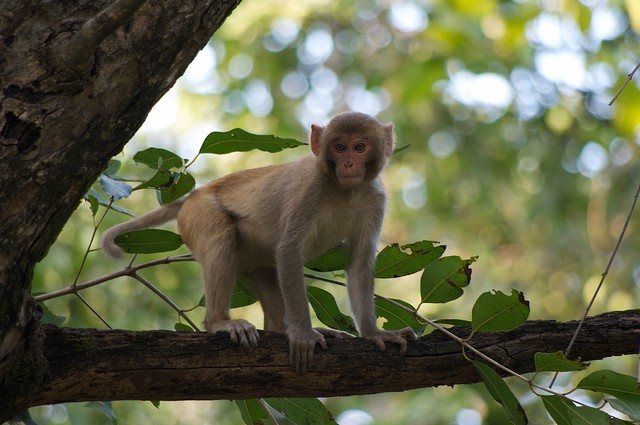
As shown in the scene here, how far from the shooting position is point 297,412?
16.6 feet

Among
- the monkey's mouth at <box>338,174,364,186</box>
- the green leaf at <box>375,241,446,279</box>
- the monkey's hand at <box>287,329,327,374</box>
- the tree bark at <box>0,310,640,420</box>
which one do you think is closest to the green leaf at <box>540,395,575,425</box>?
the tree bark at <box>0,310,640,420</box>

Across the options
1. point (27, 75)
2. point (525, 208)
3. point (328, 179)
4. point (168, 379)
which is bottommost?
point (168, 379)

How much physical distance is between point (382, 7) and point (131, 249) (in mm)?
14827

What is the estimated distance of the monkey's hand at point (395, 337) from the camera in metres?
4.90

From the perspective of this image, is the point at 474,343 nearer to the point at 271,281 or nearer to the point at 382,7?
the point at 271,281

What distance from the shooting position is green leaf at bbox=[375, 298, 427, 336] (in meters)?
5.26

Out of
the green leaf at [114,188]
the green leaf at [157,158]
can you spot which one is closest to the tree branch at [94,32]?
the green leaf at [114,188]

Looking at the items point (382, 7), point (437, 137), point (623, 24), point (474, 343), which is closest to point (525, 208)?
point (437, 137)

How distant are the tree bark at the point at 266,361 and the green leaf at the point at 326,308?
24.2 inches

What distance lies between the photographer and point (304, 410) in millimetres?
5062

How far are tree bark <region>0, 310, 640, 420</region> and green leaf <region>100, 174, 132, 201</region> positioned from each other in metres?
0.78

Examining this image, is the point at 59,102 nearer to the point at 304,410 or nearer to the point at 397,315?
the point at 304,410

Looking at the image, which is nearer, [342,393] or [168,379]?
[168,379]

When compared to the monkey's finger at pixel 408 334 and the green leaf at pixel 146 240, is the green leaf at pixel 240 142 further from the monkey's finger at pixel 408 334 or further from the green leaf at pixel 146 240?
the monkey's finger at pixel 408 334
